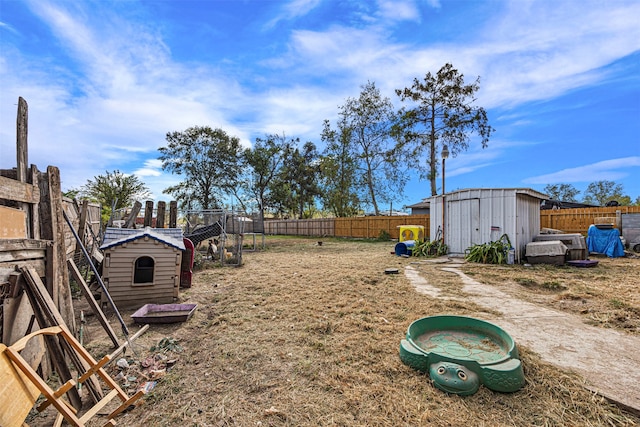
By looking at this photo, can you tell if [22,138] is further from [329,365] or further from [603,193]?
[603,193]

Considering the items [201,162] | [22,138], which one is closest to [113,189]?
[201,162]

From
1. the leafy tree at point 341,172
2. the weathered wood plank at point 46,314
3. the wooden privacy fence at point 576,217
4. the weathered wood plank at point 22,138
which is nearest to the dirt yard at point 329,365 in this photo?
the weathered wood plank at point 46,314

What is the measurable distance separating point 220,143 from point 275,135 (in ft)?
19.7

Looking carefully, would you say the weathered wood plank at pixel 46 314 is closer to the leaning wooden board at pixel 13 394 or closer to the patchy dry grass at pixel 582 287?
the leaning wooden board at pixel 13 394

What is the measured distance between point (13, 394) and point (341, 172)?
25.0m

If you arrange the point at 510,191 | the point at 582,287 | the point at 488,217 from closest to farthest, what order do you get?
the point at 582,287
the point at 510,191
the point at 488,217

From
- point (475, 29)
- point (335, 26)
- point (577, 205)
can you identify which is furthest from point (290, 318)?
point (577, 205)

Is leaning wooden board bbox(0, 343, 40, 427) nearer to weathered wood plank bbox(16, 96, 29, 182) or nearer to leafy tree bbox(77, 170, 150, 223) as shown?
weathered wood plank bbox(16, 96, 29, 182)

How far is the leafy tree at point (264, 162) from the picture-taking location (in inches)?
1126

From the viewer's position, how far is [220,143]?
26.9 metres

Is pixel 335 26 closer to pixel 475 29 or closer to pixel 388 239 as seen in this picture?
pixel 475 29

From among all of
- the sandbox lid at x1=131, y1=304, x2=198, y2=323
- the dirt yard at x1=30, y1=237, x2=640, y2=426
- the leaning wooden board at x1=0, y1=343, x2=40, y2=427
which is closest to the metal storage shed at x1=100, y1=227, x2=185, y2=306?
the dirt yard at x1=30, y1=237, x2=640, y2=426

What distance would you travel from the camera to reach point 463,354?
8.26 feet

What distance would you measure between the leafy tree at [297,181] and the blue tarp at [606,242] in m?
22.9
